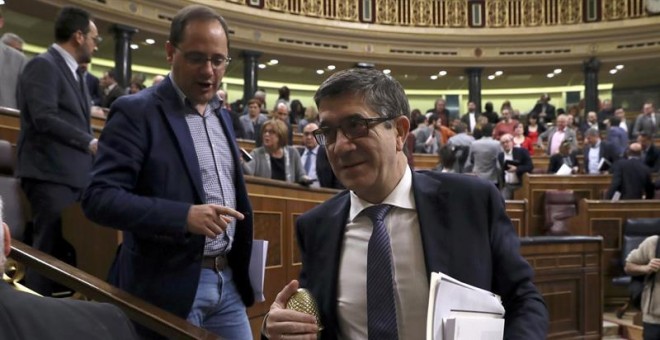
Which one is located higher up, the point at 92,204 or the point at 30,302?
the point at 92,204

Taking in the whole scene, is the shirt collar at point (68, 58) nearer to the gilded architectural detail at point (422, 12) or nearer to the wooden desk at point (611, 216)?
the wooden desk at point (611, 216)

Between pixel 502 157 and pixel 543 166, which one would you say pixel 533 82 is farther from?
pixel 502 157

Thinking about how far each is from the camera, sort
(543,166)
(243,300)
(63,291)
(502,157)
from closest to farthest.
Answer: (243,300) → (63,291) → (502,157) → (543,166)

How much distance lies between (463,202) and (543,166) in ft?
32.3

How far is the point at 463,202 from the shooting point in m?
1.39

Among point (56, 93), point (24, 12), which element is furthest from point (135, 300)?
point (24, 12)

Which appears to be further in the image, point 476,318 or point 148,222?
point 148,222

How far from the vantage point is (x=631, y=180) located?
806cm

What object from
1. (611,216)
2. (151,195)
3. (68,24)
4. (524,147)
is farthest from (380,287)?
(524,147)

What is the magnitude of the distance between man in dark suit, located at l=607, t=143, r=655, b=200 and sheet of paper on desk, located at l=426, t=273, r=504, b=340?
748cm

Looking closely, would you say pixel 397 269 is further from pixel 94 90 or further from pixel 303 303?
pixel 94 90

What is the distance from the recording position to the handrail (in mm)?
1478

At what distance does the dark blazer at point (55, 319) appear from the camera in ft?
3.65

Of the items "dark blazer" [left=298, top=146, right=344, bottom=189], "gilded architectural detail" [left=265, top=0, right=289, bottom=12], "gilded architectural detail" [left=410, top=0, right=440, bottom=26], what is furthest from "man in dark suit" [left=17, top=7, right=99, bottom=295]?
"gilded architectural detail" [left=410, top=0, right=440, bottom=26]
